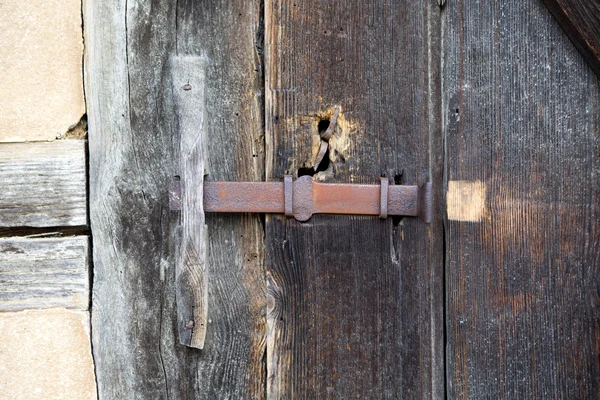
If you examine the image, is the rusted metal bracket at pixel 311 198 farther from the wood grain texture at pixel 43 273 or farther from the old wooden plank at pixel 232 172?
the wood grain texture at pixel 43 273

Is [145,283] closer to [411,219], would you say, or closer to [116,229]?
[116,229]

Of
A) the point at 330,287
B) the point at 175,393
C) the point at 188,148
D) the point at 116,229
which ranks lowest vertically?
the point at 175,393

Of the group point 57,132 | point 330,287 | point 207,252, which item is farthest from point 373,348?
point 57,132

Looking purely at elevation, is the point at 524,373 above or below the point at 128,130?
below

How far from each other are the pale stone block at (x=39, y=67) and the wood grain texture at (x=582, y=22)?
36.8 inches

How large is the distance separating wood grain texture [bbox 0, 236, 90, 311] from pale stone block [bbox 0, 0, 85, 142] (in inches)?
8.4

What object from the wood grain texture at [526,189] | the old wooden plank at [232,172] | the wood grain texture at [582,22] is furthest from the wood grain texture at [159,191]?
the wood grain texture at [582,22]

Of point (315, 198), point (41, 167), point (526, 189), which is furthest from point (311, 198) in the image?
point (41, 167)

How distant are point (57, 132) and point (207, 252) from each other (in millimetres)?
381

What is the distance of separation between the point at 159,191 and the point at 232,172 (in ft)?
0.49

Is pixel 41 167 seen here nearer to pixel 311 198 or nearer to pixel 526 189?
pixel 311 198

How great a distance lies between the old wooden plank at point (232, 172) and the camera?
96cm

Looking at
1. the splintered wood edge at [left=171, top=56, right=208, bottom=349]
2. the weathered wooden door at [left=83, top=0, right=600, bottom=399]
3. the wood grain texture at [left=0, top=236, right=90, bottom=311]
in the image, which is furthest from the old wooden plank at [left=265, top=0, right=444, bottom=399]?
the wood grain texture at [left=0, top=236, right=90, bottom=311]

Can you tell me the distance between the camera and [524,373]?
0.95m
